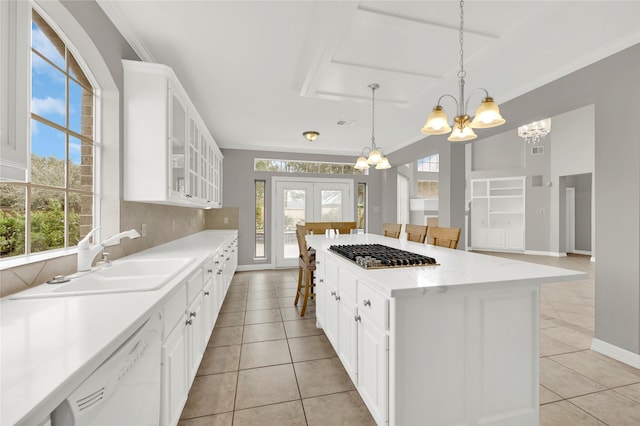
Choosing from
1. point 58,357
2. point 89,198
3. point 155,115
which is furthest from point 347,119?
point 58,357

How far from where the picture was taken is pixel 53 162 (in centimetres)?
164

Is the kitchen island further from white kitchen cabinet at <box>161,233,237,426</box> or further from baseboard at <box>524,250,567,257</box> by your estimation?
baseboard at <box>524,250,567,257</box>

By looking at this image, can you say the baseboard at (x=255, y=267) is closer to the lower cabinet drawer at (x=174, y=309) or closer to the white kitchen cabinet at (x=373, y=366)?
the lower cabinet drawer at (x=174, y=309)

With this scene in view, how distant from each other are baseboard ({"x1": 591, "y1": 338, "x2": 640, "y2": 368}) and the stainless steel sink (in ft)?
11.4

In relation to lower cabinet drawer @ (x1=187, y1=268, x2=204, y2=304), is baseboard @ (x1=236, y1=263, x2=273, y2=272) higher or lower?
lower

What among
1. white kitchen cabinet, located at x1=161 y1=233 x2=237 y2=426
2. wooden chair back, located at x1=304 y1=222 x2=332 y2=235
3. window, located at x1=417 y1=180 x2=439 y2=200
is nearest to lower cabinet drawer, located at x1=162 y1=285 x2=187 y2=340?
white kitchen cabinet, located at x1=161 y1=233 x2=237 y2=426

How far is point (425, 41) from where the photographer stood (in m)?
2.23

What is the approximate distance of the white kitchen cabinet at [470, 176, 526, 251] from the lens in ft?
26.4

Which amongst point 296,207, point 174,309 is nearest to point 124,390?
point 174,309

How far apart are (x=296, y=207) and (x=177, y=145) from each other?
3679mm

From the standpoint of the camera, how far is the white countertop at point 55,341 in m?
0.56

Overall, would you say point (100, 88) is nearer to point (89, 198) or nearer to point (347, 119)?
point (89, 198)

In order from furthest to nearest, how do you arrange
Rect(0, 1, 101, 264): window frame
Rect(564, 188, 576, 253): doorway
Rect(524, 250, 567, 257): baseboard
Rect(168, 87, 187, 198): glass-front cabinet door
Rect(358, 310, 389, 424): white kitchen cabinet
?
Rect(564, 188, 576, 253): doorway < Rect(524, 250, 567, 257): baseboard < Rect(168, 87, 187, 198): glass-front cabinet door < Rect(358, 310, 389, 424): white kitchen cabinet < Rect(0, 1, 101, 264): window frame

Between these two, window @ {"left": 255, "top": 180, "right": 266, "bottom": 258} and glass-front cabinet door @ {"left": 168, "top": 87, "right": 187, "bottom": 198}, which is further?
window @ {"left": 255, "top": 180, "right": 266, "bottom": 258}
